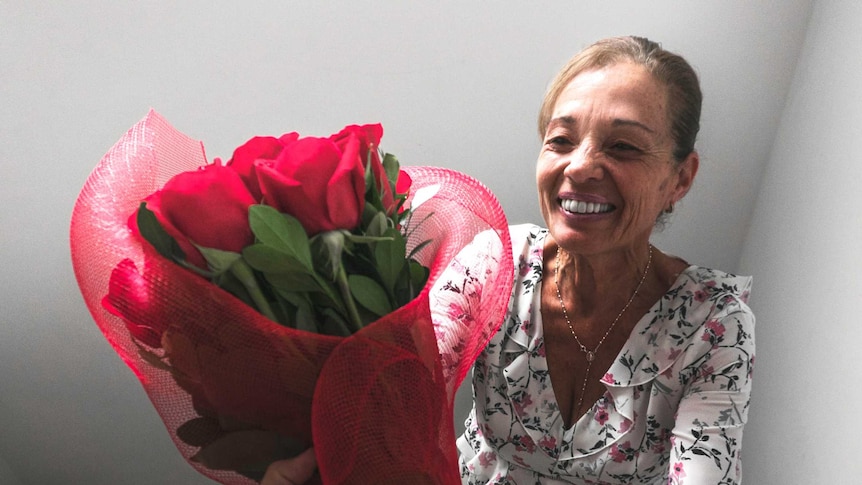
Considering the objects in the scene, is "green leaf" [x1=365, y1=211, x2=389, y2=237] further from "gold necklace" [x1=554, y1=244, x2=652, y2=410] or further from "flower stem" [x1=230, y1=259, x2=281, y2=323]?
"gold necklace" [x1=554, y1=244, x2=652, y2=410]

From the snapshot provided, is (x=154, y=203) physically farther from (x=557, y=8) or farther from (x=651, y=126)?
(x=557, y=8)

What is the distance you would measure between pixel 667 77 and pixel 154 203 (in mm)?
721

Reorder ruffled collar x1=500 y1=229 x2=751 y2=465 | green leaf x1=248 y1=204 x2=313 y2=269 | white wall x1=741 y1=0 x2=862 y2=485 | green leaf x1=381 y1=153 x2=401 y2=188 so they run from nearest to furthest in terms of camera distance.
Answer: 1. green leaf x1=248 y1=204 x2=313 y2=269
2. green leaf x1=381 y1=153 x2=401 y2=188
3. ruffled collar x1=500 y1=229 x2=751 y2=465
4. white wall x1=741 y1=0 x2=862 y2=485

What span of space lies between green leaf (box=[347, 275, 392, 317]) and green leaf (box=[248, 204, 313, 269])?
43 mm

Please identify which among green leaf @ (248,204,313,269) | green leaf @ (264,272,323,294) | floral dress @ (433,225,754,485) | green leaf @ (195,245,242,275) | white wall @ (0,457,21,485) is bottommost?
white wall @ (0,457,21,485)

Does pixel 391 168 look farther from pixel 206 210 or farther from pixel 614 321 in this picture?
pixel 614 321

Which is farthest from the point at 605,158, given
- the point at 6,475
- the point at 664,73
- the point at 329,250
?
the point at 6,475

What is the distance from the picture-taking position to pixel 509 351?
111cm

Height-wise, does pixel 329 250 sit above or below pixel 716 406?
above

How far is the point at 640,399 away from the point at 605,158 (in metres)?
0.33

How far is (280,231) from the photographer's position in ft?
1.68

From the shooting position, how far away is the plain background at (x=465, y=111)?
1246mm

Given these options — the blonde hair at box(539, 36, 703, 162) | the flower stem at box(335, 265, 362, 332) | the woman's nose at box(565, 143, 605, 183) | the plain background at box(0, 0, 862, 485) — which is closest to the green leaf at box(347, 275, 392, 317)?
the flower stem at box(335, 265, 362, 332)

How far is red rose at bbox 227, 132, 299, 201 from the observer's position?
1.78ft
